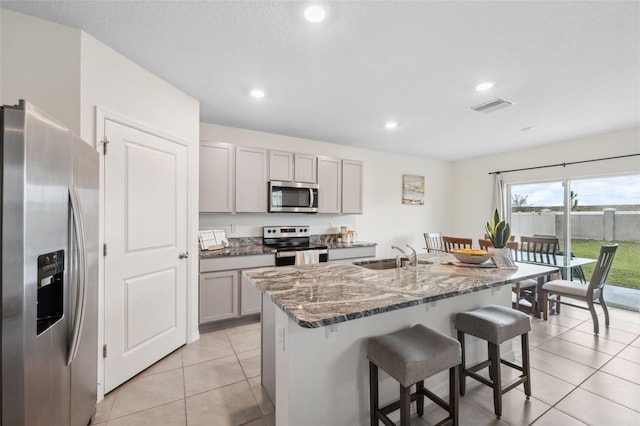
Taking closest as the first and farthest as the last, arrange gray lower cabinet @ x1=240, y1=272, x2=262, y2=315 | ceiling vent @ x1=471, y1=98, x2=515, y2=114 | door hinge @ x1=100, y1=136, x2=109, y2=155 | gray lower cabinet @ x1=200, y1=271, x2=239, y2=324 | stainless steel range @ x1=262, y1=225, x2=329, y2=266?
door hinge @ x1=100, y1=136, x2=109, y2=155, ceiling vent @ x1=471, y1=98, x2=515, y2=114, gray lower cabinet @ x1=200, y1=271, x2=239, y2=324, gray lower cabinet @ x1=240, y1=272, x2=262, y2=315, stainless steel range @ x1=262, y1=225, x2=329, y2=266

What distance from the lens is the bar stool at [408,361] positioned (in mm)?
1301

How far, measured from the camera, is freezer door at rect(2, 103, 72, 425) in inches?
39.0

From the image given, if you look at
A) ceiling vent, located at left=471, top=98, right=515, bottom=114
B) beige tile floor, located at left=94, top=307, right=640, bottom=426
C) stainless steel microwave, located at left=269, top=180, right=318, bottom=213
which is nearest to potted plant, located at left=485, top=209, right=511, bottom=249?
beige tile floor, located at left=94, top=307, right=640, bottom=426

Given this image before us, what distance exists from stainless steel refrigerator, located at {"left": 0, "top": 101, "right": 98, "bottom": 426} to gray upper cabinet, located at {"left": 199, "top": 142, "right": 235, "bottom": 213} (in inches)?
66.4

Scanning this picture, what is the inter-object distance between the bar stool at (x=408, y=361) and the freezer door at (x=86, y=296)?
1.50 meters

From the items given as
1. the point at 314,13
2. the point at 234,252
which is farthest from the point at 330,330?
the point at 234,252

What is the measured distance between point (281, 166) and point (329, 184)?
2.66 ft

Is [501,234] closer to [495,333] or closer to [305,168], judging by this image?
[495,333]

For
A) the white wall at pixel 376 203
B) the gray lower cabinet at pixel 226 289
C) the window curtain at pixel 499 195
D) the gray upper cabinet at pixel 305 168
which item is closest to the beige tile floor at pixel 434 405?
the gray lower cabinet at pixel 226 289

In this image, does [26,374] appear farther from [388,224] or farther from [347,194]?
[388,224]

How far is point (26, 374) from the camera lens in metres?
1.03

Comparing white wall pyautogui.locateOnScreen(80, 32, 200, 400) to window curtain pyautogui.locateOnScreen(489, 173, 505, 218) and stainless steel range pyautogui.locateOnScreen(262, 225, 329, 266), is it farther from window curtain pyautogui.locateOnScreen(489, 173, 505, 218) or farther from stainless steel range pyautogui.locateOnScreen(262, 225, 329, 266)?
window curtain pyautogui.locateOnScreen(489, 173, 505, 218)

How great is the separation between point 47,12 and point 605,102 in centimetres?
474

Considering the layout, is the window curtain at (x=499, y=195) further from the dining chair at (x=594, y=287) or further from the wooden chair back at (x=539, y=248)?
the dining chair at (x=594, y=287)
